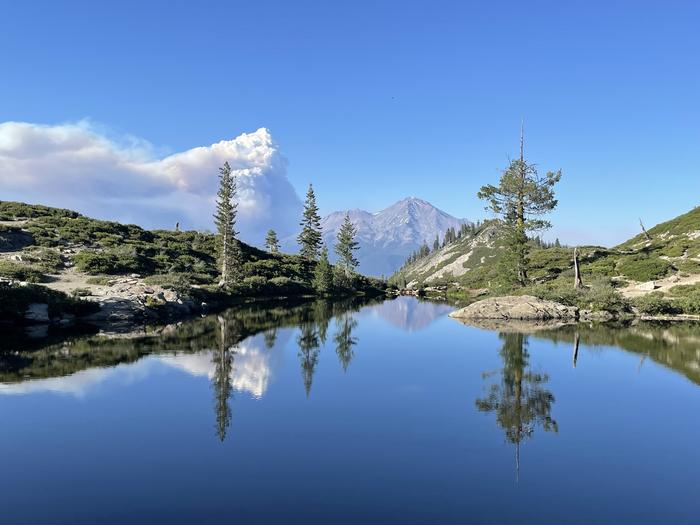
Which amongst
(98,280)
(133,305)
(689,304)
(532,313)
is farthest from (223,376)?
(689,304)

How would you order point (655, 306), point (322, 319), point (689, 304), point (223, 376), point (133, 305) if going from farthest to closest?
point (655, 306), point (689, 304), point (322, 319), point (133, 305), point (223, 376)

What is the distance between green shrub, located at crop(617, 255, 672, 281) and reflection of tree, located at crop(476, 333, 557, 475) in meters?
47.2

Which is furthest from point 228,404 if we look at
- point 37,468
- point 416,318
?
point 416,318

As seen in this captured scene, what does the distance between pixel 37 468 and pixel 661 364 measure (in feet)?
103

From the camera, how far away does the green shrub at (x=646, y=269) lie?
214ft

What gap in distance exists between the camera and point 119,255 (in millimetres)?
66875

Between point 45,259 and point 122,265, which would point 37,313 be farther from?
point 122,265

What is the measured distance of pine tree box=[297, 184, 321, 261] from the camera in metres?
117

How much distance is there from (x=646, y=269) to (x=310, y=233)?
7295 centimetres

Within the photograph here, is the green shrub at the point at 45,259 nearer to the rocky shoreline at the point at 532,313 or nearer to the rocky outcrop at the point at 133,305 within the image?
the rocky outcrop at the point at 133,305

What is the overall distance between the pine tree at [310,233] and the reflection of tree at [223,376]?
75.9 m

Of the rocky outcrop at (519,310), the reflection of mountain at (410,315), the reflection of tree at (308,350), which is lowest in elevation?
the reflection of tree at (308,350)

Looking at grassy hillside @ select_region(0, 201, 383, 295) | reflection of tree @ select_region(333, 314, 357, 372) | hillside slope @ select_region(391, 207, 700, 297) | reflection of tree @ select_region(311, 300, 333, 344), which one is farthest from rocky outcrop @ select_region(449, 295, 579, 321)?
grassy hillside @ select_region(0, 201, 383, 295)

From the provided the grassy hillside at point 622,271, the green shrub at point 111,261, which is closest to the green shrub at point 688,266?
the grassy hillside at point 622,271
